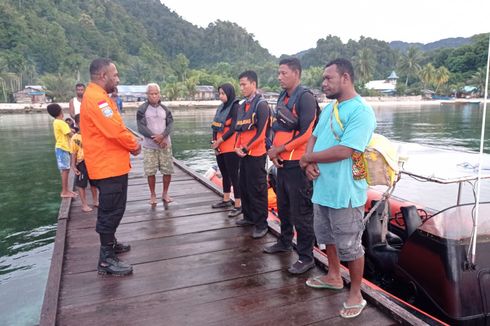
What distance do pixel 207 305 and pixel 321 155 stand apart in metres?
1.41

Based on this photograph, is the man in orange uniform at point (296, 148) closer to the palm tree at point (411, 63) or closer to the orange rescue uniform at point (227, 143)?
the orange rescue uniform at point (227, 143)

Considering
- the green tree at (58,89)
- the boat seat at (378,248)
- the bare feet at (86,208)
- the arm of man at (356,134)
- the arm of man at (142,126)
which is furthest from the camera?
the green tree at (58,89)

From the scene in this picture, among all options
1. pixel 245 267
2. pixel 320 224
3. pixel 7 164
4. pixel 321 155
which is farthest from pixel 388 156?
pixel 7 164

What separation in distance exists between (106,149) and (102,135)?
0.12 meters

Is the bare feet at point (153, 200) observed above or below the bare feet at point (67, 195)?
above

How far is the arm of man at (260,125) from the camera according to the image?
4.15m

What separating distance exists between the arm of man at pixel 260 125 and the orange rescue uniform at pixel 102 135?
130 centimetres

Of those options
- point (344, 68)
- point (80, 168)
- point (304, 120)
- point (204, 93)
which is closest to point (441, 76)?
point (204, 93)

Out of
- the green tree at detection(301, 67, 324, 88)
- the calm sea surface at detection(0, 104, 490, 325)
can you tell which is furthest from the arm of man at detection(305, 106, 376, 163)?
the green tree at detection(301, 67, 324, 88)

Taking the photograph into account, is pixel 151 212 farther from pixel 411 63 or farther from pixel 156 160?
pixel 411 63

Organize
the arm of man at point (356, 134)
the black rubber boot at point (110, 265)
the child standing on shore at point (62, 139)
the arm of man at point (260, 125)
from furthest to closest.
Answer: the child standing on shore at point (62, 139) → the arm of man at point (260, 125) → the black rubber boot at point (110, 265) → the arm of man at point (356, 134)

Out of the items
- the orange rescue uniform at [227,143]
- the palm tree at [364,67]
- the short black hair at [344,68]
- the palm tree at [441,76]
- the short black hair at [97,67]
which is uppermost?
the palm tree at [364,67]

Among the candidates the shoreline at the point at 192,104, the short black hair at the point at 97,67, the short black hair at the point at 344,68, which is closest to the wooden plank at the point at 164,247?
the short black hair at the point at 97,67

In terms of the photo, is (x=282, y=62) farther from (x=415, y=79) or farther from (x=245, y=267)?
(x=415, y=79)
